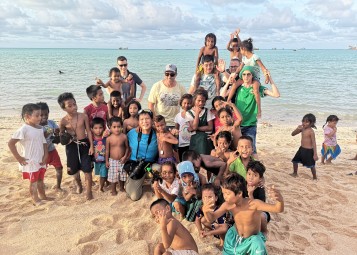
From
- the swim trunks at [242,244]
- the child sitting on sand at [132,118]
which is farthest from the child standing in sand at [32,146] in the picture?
the swim trunks at [242,244]

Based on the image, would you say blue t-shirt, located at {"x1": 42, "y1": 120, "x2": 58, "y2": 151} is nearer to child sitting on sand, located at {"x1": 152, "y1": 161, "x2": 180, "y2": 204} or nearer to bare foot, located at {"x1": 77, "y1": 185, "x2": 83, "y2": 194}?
bare foot, located at {"x1": 77, "y1": 185, "x2": 83, "y2": 194}

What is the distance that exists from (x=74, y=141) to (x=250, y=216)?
3.02 meters

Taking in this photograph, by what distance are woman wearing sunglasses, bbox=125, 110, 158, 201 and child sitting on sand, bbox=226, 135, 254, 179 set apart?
134 cm

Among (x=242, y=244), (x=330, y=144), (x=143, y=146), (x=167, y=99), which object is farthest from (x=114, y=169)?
(x=330, y=144)

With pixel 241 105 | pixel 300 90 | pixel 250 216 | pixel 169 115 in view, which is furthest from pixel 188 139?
pixel 300 90

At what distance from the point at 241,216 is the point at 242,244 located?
27 centimetres

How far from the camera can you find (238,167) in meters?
3.98

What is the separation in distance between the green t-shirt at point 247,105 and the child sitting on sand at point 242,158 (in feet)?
4.19

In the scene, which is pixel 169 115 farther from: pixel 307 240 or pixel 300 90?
pixel 300 90

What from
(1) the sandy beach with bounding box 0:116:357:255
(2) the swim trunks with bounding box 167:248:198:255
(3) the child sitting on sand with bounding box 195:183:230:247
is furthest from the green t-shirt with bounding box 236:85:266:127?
(2) the swim trunks with bounding box 167:248:198:255

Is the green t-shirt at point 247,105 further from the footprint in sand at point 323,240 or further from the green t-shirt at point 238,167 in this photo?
the footprint in sand at point 323,240

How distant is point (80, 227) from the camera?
161 inches

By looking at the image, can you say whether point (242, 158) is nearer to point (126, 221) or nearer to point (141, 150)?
point (141, 150)

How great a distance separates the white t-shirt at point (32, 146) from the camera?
4.48m
